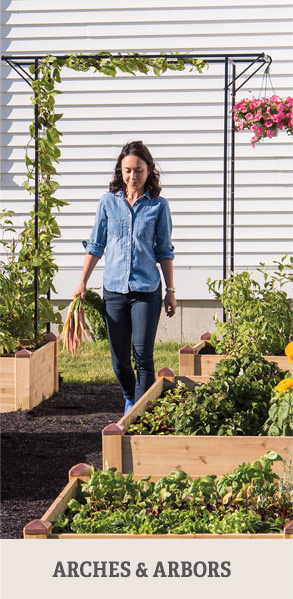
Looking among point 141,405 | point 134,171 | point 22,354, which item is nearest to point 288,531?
point 141,405

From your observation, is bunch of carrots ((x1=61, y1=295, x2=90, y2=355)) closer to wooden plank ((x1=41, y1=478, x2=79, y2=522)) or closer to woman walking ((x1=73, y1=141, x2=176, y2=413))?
woman walking ((x1=73, y1=141, x2=176, y2=413))

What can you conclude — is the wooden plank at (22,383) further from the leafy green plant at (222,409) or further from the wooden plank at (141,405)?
the leafy green plant at (222,409)

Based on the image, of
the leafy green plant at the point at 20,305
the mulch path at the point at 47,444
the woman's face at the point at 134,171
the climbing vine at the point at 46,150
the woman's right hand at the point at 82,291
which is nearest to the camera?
the mulch path at the point at 47,444

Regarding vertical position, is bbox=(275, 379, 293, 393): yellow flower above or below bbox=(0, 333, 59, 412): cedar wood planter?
above

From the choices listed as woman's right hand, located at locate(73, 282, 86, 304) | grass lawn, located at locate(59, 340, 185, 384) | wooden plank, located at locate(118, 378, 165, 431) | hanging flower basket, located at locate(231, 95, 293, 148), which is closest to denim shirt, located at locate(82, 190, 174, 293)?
woman's right hand, located at locate(73, 282, 86, 304)

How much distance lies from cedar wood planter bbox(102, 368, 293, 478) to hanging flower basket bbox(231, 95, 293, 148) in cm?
330

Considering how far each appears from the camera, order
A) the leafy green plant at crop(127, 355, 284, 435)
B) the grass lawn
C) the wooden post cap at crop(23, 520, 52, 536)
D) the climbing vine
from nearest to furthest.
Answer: the wooden post cap at crop(23, 520, 52, 536) < the leafy green plant at crop(127, 355, 284, 435) < the climbing vine < the grass lawn

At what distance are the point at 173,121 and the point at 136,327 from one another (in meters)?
3.77

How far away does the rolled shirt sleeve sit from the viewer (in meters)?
5.02

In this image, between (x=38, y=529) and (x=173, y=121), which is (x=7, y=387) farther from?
(x=173, y=121)

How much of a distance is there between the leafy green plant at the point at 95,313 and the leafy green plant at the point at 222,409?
3.89 metres

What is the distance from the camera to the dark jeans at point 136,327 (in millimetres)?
4953

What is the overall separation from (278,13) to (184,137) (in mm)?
1359

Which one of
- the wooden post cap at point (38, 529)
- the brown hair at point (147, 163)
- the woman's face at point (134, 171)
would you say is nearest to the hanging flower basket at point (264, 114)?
the brown hair at point (147, 163)
